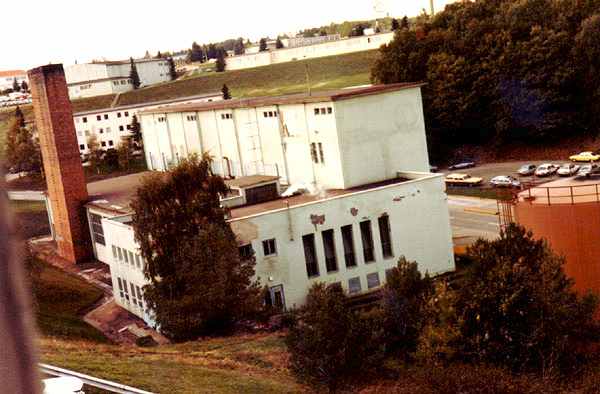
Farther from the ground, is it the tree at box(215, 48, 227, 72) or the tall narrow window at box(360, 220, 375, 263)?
the tree at box(215, 48, 227, 72)

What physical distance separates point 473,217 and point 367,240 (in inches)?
Answer: 241

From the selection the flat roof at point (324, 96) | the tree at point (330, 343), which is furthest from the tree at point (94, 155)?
the tree at point (330, 343)

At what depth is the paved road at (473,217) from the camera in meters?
17.9

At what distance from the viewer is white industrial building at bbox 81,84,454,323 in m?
13.8

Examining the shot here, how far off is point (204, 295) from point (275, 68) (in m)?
37.1

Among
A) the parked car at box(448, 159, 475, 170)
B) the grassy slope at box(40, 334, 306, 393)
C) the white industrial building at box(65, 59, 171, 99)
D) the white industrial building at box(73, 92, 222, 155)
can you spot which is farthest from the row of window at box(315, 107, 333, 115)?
the white industrial building at box(65, 59, 171, 99)

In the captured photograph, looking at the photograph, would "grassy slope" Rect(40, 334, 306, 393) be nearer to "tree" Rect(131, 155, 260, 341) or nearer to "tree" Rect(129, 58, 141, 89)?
"tree" Rect(131, 155, 260, 341)

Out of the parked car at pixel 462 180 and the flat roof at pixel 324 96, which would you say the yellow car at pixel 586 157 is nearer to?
the parked car at pixel 462 180

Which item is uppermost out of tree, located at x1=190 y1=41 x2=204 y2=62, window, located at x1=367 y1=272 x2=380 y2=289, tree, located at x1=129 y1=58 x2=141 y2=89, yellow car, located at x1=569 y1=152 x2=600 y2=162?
tree, located at x1=190 y1=41 x2=204 y2=62

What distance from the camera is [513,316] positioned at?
8.62 metres

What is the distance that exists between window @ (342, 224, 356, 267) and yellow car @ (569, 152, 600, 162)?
42.2 ft

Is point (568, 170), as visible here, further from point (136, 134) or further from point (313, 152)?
point (136, 134)

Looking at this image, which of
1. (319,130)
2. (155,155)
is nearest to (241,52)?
(155,155)

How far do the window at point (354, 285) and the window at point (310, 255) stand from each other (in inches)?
25.0
